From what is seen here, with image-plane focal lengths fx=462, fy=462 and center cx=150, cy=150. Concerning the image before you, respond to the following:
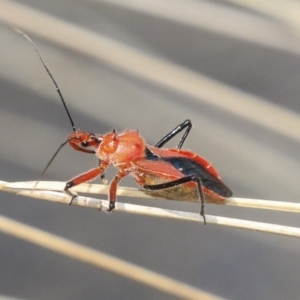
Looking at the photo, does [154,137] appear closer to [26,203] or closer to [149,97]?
[149,97]

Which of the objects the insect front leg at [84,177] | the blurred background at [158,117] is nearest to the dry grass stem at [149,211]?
the insect front leg at [84,177]

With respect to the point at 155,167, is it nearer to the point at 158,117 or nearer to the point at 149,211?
the point at 149,211

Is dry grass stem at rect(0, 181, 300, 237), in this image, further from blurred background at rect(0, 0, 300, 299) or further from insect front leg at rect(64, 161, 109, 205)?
blurred background at rect(0, 0, 300, 299)

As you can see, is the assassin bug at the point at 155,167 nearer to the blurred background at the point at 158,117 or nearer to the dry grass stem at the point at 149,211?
the dry grass stem at the point at 149,211

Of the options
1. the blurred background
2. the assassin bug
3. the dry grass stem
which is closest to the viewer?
the dry grass stem

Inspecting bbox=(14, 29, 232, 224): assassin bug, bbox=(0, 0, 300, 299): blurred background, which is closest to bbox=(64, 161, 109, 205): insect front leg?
bbox=(14, 29, 232, 224): assassin bug

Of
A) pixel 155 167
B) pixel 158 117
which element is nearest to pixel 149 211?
pixel 155 167
